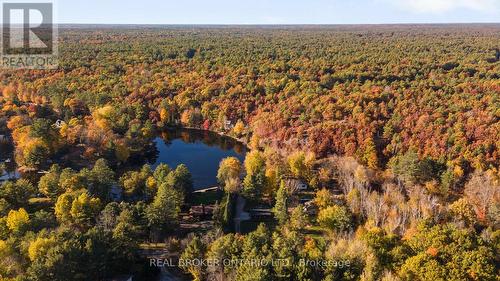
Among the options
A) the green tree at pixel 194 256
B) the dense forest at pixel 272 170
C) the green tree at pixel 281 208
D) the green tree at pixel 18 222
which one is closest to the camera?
the dense forest at pixel 272 170

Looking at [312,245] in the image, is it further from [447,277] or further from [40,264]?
[40,264]

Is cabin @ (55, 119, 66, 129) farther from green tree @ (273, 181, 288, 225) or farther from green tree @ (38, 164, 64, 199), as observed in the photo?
green tree @ (273, 181, 288, 225)

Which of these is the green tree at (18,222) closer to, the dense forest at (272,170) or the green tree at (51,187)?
the dense forest at (272,170)

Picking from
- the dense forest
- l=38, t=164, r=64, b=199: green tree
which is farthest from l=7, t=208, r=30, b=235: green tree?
l=38, t=164, r=64, b=199: green tree

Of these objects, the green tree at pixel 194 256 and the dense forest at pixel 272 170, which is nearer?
the dense forest at pixel 272 170

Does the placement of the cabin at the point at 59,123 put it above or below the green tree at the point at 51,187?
above

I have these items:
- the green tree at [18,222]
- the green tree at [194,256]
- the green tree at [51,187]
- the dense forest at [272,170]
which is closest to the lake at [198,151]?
the dense forest at [272,170]

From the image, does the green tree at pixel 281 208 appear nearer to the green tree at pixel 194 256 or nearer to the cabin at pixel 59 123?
the green tree at pixel 194 256

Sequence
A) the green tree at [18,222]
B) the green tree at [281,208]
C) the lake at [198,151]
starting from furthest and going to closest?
the lake at [198,151]
the green tree at [281,208]
the green tree at [18,222]
